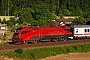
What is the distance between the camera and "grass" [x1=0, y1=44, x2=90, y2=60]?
3384 centimetres

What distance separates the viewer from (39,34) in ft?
142

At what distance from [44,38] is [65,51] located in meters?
6.52

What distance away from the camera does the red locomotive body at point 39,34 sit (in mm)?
40812

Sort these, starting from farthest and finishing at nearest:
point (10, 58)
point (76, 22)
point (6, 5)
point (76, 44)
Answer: point (6, 5) → point (76, 22) → point (76, 44) → point (10, 58)

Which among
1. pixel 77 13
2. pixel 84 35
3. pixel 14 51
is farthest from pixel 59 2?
pixel 14 51

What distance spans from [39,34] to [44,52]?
23.0ft

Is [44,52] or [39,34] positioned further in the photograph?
[39,34]

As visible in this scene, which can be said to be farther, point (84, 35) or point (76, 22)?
point (76, 22)

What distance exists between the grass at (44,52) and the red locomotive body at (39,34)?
4.92 metres

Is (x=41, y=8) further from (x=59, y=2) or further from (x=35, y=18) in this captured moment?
(x=59, y=2)

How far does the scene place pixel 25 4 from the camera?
4995 inches

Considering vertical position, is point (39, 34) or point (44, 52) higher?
point (39, 34)

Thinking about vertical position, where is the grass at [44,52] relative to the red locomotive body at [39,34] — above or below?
below

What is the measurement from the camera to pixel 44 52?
3672 centimetres
